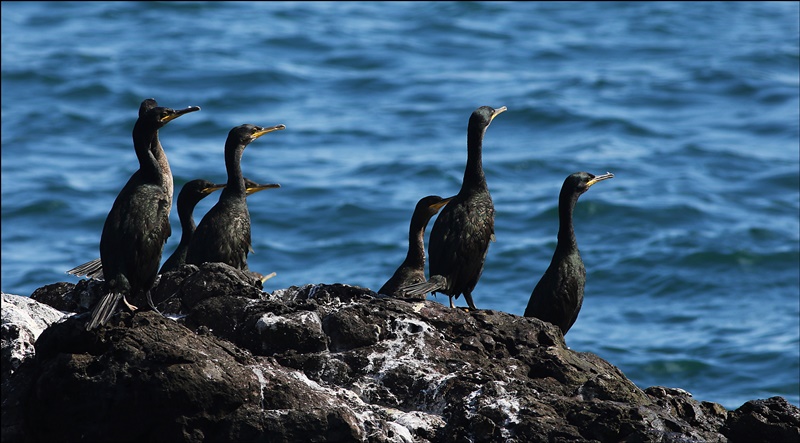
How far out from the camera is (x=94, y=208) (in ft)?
72.0

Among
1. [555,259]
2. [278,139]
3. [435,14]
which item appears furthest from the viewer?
[435,14]

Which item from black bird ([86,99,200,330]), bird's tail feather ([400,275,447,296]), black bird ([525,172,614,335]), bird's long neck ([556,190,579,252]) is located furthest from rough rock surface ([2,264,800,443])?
bird's long neck ([556,190,579,252])

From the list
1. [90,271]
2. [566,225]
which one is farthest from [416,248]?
[90,271]

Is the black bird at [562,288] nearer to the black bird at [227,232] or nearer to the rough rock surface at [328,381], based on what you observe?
the rough rock surface at [328,381]

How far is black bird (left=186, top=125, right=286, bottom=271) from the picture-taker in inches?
356

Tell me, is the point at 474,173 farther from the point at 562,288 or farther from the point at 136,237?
the point at 136,237

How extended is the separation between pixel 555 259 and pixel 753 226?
12.5 m

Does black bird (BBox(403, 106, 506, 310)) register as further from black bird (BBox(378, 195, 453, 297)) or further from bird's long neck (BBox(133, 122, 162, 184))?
bird's long neck (BBox(133, 122, 162, 184))

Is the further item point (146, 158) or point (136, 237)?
point (146, 158)

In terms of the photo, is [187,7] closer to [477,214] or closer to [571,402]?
[477,214]

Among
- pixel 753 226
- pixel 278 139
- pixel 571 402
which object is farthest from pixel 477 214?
pixel 278 139

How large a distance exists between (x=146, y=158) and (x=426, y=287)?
6.03ft

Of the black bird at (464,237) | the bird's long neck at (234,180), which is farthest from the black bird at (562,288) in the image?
the bird's long neck at (234,180)

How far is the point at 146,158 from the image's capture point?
26.3 ft
